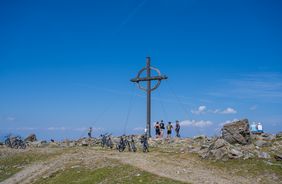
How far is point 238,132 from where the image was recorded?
32.8m

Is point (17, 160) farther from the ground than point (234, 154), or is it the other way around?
point (234, 154)

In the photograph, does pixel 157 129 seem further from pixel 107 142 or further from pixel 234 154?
pixel 234 154

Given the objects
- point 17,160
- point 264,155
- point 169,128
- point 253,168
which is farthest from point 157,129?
point 253,168

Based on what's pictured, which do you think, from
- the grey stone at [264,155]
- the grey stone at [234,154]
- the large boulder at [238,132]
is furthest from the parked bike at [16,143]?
the grey stone at [264,155]

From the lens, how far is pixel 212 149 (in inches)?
1126

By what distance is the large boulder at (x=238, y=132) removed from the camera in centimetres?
3266

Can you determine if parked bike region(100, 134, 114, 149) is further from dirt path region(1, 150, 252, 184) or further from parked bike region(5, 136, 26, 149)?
parked bike region(5, 136, 26, 149)

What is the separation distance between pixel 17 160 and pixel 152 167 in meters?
17.3

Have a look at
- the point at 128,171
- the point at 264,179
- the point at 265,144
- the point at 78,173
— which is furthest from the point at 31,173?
the point at 265,144

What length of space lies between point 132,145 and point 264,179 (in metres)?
14.9

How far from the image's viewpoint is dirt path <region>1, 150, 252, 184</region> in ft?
74.5

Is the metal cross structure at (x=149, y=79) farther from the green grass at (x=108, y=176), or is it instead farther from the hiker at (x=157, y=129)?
the green grass at (x=108, y=176)

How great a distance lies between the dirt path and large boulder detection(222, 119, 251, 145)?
6.35 metres

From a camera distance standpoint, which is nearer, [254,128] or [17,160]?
[17,160]
